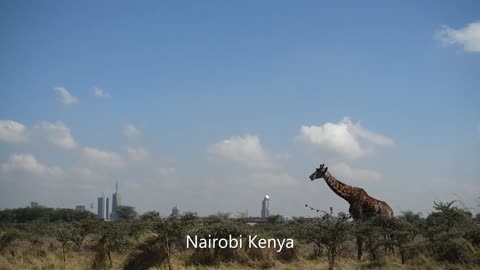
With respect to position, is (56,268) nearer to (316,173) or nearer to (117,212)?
(316,173)

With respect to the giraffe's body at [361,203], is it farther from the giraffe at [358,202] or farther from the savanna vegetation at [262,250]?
the savanna vegetation at [262,250]

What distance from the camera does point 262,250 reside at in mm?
24703

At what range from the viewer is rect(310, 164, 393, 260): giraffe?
80.6ft

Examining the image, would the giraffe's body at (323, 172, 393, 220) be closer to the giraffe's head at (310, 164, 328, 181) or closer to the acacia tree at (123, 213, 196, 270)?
the giraffe's head at (310, 164, 328, 181)

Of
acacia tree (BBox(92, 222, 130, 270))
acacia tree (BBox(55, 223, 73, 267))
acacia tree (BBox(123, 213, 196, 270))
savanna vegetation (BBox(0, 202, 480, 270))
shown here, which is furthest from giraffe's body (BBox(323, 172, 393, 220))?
acacia tree (BBox(55, 223, 73, 267))

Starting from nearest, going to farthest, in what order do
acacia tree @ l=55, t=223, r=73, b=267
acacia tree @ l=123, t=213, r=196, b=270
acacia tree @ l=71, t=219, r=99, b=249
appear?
acacia tree @ l=123, t=213, r=196, b=270
acacia tree @ l=55, t=223, r=73, b=267
acacia tree @ l=71, t=219, r=99, b=249

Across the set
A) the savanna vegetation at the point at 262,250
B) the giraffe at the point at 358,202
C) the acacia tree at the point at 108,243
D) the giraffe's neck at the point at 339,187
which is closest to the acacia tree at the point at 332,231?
the savanna vegetation at the point at 262,250

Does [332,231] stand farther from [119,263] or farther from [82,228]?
[82,228]

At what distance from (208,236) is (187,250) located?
1.82 metres

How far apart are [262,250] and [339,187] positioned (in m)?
5.16

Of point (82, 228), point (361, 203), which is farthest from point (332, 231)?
point (82, 228)

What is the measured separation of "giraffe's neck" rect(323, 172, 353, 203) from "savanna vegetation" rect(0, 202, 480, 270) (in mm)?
2286

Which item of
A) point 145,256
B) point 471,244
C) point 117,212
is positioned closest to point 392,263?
point 471,244

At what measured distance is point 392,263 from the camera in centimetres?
1964
